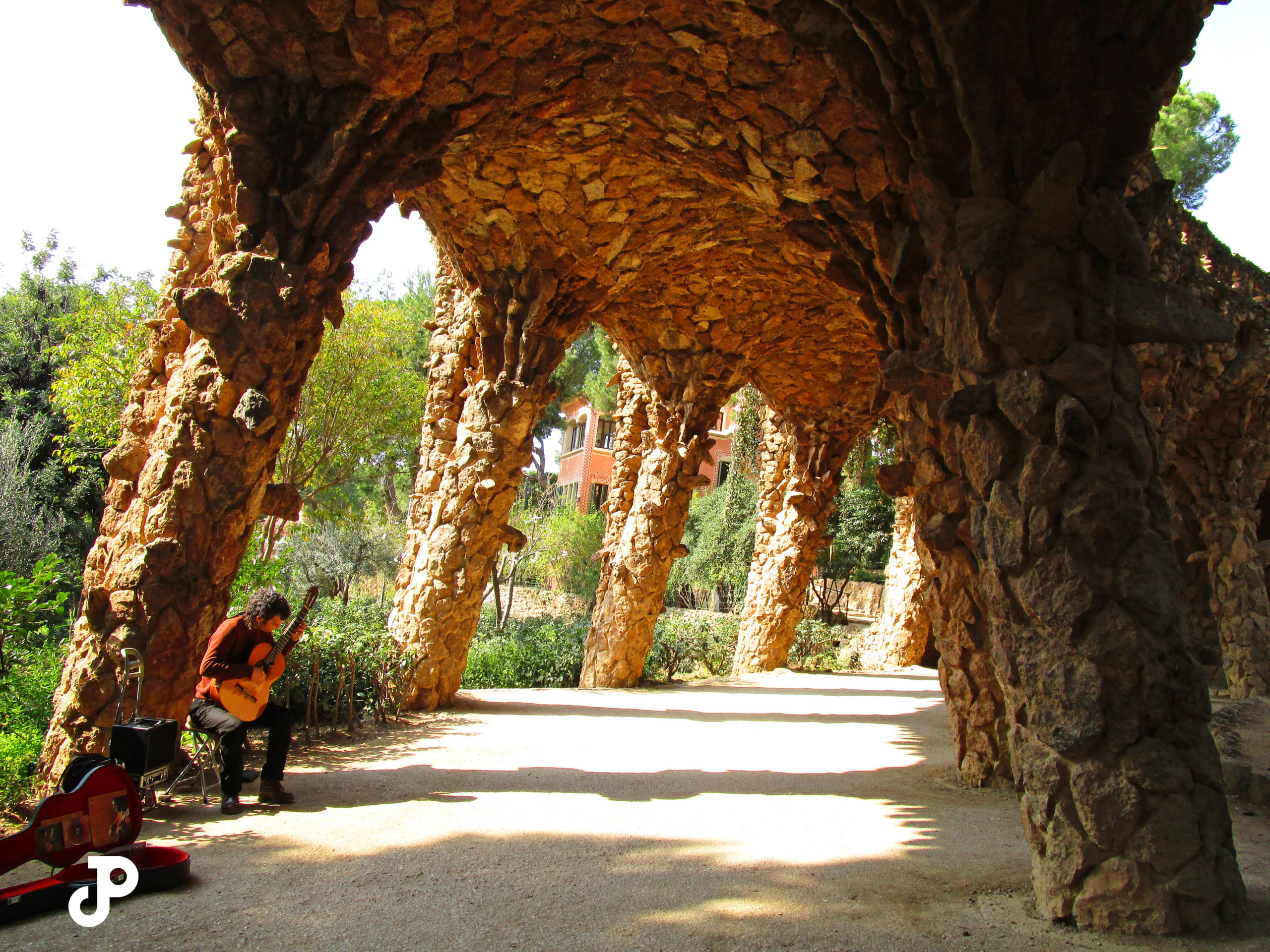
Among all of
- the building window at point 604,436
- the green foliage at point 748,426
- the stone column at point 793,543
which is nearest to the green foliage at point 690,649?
the stone column at point 793,543

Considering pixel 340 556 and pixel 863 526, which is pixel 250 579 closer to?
pixel 340 556

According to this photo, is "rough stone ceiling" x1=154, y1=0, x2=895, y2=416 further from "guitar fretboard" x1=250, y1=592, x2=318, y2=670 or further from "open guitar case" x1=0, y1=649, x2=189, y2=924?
"open guitar case" x1=0, y1=649, x2=189, y2=924

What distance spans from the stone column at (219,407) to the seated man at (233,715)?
2.9 inches

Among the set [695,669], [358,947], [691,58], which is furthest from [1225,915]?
[695,669]

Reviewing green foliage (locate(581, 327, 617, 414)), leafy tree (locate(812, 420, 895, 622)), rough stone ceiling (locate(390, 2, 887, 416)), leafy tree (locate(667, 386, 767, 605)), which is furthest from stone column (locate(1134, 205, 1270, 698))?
green foliage (locate(581, 327, 617, 414))

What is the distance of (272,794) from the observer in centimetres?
376

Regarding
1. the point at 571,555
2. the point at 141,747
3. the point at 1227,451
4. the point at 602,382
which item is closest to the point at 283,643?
the point at 141,747

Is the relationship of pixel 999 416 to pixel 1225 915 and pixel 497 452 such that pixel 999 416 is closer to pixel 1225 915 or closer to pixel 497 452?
pixel 1225 915

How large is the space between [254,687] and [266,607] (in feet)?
1.22

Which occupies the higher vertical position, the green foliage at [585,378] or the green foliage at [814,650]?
the green foliage at [585,378]

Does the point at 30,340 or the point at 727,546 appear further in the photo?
the point at 727,546

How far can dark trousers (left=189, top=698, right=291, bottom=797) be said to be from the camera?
11.9 feet

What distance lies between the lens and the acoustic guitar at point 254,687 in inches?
146

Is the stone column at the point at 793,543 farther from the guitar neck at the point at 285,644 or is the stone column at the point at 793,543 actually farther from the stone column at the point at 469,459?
the guitar neck at the point at 285,644
